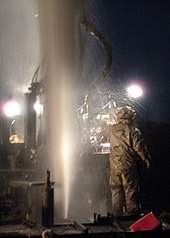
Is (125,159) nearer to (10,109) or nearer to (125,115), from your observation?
(125,115)

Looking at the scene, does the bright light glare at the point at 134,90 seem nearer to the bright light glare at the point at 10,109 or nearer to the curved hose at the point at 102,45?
the bright light glare at the point at 10,109

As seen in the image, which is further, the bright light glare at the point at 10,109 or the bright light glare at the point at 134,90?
the bright light glare at the point at 134,90

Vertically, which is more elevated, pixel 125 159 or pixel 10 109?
pixel 10 109

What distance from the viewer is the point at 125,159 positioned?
7.40 metres

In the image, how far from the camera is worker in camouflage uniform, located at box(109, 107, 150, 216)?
7.32 metres

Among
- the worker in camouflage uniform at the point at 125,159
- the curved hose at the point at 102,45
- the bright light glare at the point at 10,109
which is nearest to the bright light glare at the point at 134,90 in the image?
the bright light glare at the point at 10,109

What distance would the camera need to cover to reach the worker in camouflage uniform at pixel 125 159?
24.0ft

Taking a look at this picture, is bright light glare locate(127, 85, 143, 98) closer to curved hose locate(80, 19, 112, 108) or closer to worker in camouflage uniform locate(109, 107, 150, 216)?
curved hose locate(80, 19, 112, 108)

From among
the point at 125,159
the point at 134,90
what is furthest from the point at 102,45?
the point at 134,90

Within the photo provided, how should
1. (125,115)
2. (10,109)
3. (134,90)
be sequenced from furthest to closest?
(134,90), (10,109), (125,115)

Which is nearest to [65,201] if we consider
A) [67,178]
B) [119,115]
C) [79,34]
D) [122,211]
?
[67,178]

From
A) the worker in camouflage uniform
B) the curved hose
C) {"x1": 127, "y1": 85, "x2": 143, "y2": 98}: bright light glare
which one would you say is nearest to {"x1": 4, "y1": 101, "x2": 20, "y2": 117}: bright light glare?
the curved hose

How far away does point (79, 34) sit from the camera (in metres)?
9.18

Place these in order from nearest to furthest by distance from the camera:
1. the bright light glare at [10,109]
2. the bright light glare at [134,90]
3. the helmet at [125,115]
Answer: the helmet at [125,115] < the bright light glare at [10,109] < the bright light glare at [134,90]
